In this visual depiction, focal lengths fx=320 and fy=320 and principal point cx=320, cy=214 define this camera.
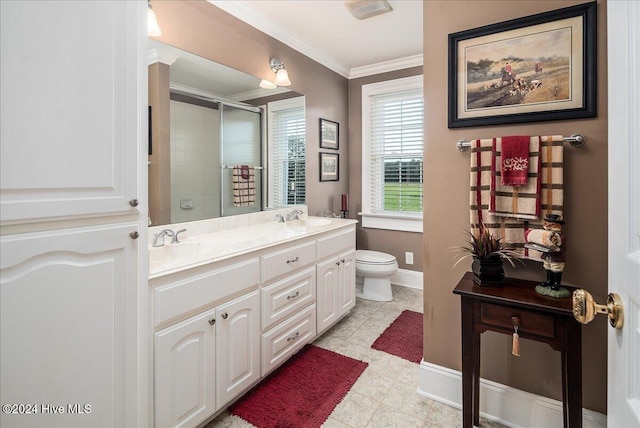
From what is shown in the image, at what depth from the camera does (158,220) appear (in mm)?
1940

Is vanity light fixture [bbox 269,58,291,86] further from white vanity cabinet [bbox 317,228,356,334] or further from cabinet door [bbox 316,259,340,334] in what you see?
→ cabinet door [bbox 316,259,340,334]

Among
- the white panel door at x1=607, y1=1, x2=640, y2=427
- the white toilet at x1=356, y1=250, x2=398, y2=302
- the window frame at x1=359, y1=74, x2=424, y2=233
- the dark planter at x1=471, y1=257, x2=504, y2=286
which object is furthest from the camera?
the window frame at x1=359, y1=74, x2=424, y2=233

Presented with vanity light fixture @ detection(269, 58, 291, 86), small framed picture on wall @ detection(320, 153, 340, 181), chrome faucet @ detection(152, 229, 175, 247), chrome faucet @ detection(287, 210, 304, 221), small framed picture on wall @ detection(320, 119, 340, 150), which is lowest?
chrome faucet @ detection(152, 229, 175, 247)

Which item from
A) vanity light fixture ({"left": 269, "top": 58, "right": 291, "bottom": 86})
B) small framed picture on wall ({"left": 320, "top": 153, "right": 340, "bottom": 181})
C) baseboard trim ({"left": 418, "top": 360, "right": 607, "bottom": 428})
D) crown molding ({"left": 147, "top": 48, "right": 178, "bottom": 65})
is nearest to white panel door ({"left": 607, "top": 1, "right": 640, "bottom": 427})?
baseboard trim ({"left": 418, "top": 360, "right": 607, "bottom": 428})

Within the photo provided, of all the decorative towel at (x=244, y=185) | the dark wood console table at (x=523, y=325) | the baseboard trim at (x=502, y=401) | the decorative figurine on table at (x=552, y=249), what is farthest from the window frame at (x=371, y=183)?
the decorative figurine on table at (x=552, y=249)

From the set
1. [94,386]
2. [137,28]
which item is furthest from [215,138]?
[94,386]

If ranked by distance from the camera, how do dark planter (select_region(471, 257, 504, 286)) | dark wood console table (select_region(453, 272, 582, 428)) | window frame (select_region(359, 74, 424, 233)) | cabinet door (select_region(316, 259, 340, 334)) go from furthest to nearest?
window frame (select_region(359, 74, 424, 233)), cabinet door (select_region(316, 259, 340, 334)), dark planter (select_region(471, 257, 504, 286)), dark wood console table (select_region(453, 272, 582, 428))

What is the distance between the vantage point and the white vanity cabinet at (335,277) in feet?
7.87

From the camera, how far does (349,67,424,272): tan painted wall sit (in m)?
3.62

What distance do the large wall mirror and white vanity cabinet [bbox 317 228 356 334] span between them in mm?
690

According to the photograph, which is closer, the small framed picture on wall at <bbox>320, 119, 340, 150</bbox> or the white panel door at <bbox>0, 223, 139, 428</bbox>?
the white panel door at <bbox>0, 223, 139, 428</bbox>

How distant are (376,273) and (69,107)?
2.71 metres

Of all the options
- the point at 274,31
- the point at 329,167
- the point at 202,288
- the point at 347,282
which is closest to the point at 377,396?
the point at 347,282

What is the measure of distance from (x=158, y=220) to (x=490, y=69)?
78.9 inches
